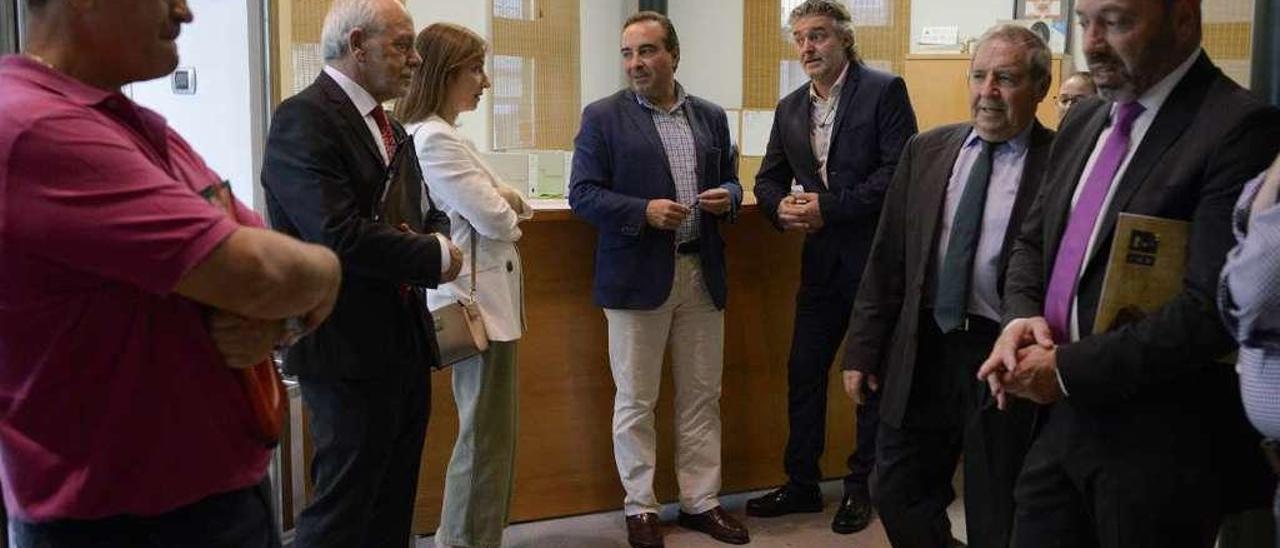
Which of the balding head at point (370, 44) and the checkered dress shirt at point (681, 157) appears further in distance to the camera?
the checkered dress shirt at point (681, 157)

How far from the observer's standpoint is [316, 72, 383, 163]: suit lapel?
2.34 metres

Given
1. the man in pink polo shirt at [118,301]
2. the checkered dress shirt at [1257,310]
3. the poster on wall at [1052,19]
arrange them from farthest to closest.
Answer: the poster on wall at [1052,19], the checkered dress shirt at [1257,310], the man in pink polo shirt at [118,301]

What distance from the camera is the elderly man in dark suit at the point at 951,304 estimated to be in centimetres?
253

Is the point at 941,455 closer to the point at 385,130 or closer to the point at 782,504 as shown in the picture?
the point at 782,504

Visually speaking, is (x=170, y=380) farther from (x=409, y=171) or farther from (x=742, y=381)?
(x=742, y=381)

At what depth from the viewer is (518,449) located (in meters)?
3.64

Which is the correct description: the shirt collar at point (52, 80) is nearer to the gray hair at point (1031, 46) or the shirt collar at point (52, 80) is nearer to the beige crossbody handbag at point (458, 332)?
the beige crossbody handbag at point (458, 332)

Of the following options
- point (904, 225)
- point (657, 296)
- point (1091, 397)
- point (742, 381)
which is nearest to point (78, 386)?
point (1091, 397)

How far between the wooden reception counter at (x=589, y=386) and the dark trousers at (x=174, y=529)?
196 cm

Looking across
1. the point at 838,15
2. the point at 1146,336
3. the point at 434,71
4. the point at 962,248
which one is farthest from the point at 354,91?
the point at 838,15

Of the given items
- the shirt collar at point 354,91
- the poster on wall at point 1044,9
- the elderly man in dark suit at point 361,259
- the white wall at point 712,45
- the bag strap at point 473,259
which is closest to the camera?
the elderly man in dark suit at point 361,259

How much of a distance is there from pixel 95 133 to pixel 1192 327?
1464 millimetres

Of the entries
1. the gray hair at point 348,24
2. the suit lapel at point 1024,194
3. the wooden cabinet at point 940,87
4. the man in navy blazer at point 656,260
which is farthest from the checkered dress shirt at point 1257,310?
the wooden cabinet at point 940,87

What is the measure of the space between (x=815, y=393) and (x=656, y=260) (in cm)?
69
